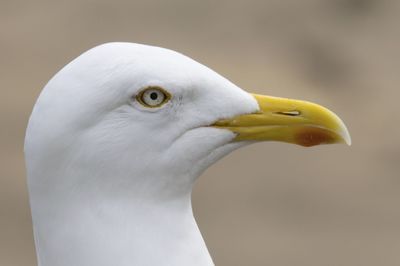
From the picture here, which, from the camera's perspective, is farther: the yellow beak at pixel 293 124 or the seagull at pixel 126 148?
the yellow beak at pixel 293 124

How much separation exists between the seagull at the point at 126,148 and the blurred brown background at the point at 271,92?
291 cm

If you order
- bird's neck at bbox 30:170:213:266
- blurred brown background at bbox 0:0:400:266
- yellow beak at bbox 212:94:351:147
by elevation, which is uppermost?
yellow beak at bbox 212:94:351:147

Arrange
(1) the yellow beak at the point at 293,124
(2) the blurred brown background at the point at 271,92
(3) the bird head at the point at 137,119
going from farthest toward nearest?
(2) the blurred brown background at the point at 271,92 → (1) the yellow beak at the point at 293,124 → (3) the bird head at the point at 137,119

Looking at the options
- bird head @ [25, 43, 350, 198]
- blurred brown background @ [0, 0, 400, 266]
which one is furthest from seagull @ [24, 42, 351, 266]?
blurred brown background @ [0, 0, 400, 266]

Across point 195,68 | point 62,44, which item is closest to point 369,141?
point 62,44

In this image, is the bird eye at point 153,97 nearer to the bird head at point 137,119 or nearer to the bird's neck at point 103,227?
the bird head at point 137,119

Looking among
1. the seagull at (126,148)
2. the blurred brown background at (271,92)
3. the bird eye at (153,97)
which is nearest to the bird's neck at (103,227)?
the seagull at (126,148)

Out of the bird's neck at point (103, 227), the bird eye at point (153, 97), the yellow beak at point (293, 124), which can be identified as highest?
the bird eye at point (153, 97)

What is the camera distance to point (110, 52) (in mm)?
2402

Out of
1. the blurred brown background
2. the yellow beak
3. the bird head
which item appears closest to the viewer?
the bird head

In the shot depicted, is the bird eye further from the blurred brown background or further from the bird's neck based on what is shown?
the blurred brown background

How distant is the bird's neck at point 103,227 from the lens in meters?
2.41

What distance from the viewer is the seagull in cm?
237

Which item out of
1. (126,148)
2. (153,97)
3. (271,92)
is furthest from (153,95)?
(271,92)
